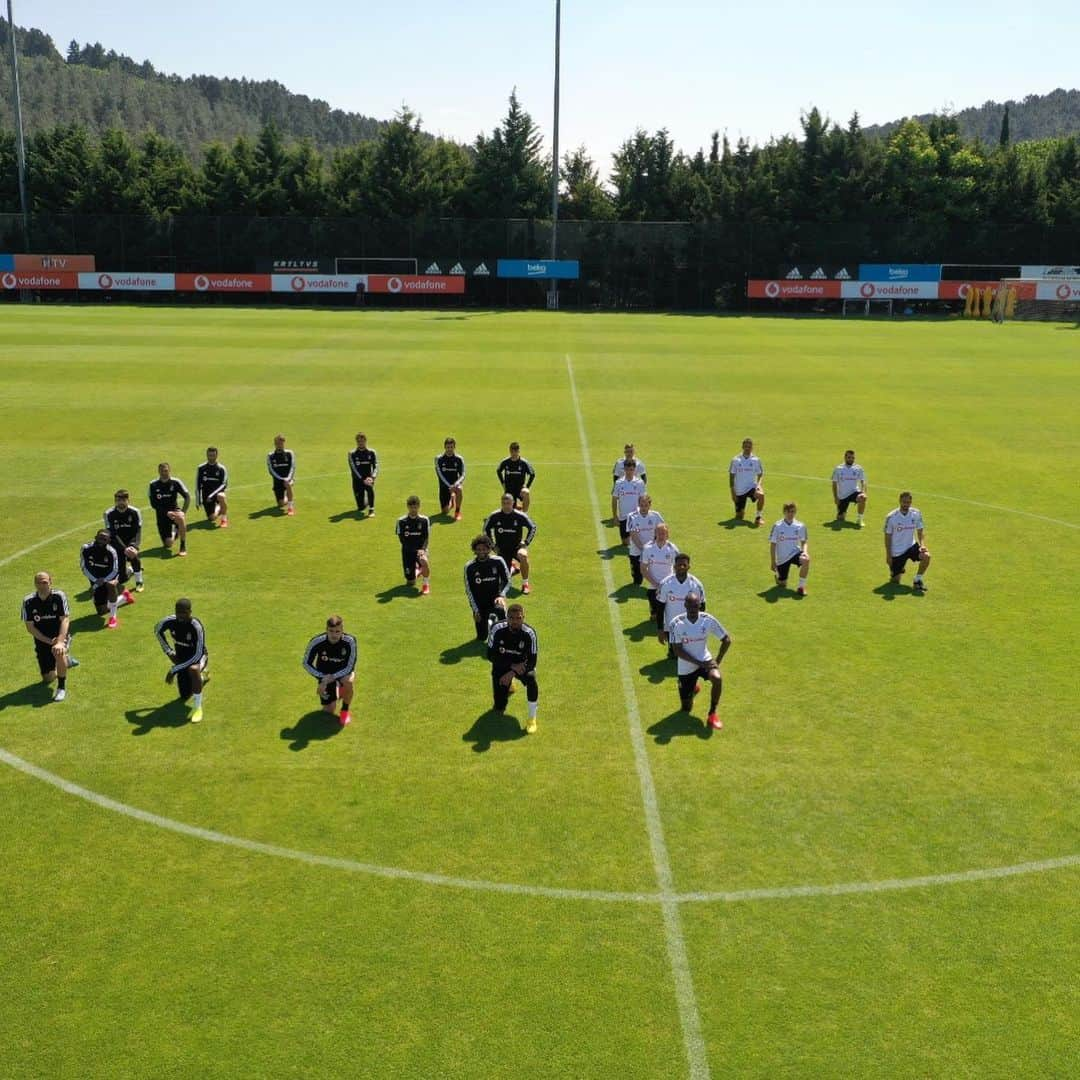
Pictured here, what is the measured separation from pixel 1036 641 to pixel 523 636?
321 inches

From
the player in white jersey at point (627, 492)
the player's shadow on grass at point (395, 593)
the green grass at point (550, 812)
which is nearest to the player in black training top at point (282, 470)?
the green grass at point (550, 812)

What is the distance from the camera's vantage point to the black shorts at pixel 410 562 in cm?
1759

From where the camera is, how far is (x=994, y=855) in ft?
32.9

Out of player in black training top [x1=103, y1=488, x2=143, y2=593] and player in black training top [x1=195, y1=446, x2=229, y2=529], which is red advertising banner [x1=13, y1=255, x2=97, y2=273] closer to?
player in black training top [x1=195, y1=446, x2=229, y2=529]

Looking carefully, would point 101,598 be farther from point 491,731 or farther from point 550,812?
point 550,812

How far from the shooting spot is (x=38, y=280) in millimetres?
76750

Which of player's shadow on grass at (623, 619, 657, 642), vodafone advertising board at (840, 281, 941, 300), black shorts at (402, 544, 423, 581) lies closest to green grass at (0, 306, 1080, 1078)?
player's shadow on grass at (623, 619, 657, 642)

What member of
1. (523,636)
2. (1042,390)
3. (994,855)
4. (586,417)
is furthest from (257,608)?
(1042,390)

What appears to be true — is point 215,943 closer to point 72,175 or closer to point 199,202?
point 199,202

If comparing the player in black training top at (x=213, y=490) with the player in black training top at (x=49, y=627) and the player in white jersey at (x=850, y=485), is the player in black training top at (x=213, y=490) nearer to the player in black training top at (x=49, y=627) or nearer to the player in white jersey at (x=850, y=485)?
the player in black training top at (x=49, y=627)

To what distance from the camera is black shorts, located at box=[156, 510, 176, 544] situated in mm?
19625

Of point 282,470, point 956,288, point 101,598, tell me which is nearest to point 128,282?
point 956,288

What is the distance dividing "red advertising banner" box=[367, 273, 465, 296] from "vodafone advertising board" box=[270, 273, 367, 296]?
3.19 feet

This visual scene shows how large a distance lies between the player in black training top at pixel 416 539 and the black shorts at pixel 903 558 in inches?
320
